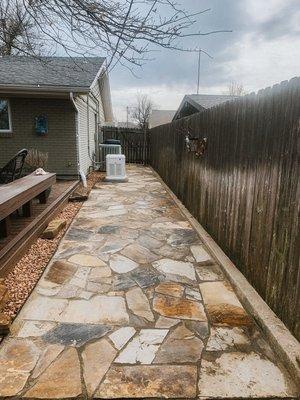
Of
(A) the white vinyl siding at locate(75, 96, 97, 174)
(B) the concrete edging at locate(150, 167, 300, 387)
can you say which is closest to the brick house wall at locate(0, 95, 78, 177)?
(A) the white vinyl siding at locate(75, 96, 97, 174)

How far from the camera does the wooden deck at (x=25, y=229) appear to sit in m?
3.68

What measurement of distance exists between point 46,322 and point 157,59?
8.76 feet

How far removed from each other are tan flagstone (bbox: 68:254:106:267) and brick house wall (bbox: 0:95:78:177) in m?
5.86

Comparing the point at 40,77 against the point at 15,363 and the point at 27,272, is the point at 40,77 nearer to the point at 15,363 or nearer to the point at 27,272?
the point at 27,272

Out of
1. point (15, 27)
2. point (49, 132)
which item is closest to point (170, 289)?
point (15, 27)

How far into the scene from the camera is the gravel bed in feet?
9.98

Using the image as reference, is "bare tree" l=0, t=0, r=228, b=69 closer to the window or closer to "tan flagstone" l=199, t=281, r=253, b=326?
"tan flagstone" l=199, t=281, r=253, b=326

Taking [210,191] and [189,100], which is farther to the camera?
[189,100]

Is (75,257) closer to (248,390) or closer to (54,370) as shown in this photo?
(54,370)

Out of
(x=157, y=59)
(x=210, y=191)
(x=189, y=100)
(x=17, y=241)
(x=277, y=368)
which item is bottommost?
(x=277, y=368)

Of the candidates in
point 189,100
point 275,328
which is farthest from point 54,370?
point 189,100

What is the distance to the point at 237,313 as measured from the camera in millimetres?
2988

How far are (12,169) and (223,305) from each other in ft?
16.3

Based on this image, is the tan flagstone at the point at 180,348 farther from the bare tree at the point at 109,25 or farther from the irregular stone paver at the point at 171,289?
the bare tree at the point at 109,25
